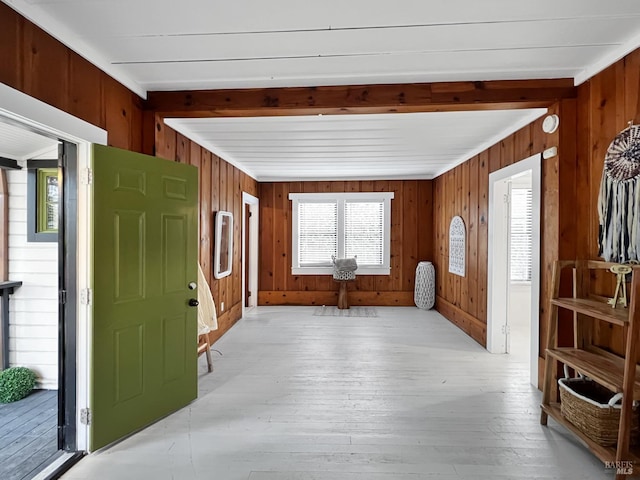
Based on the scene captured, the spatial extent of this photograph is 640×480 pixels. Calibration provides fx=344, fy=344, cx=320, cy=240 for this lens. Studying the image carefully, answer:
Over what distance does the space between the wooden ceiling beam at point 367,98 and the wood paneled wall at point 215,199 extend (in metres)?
0.39

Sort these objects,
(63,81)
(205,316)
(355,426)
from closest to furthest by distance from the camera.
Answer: (63,81) < (355,426) < (205,316)

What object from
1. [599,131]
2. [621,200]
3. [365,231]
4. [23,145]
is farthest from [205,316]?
[365,231]

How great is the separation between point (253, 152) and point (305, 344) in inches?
101

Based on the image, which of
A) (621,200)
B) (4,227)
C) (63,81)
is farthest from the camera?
(4,227)

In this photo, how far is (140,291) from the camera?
2.36 meters

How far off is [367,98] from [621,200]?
1.81 metres

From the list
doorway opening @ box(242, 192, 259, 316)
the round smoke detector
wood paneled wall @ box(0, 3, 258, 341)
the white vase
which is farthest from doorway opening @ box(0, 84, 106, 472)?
the white vase

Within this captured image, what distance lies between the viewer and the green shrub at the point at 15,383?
2791 millimetres

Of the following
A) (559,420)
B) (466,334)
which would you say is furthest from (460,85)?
(466,334)

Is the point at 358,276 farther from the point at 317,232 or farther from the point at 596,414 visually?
the point at 596,414

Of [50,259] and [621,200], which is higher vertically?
[621,200]

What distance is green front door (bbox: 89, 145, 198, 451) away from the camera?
7.03 feet

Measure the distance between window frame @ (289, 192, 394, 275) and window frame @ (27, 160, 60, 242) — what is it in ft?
13.4

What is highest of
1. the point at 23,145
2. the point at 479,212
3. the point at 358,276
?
the point at 23,145
